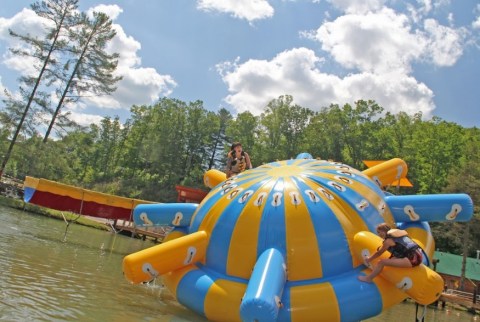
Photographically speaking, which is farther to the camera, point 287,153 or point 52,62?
point 287,153

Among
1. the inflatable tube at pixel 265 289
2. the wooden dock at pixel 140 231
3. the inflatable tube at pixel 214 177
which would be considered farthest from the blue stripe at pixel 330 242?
the wooden dock at pixel 140 231

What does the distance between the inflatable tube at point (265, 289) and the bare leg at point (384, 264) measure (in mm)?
1066

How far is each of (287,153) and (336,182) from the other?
4031 centimetres

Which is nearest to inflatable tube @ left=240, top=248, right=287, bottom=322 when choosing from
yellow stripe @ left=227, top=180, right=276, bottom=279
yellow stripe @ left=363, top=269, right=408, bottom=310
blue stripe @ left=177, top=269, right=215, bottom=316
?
yellow stripe @ left=227, top=180, right=276, bottom=279

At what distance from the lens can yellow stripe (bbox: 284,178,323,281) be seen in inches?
229

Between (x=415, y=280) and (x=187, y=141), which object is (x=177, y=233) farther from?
(x=187, y=141)

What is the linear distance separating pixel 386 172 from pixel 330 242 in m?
2.75

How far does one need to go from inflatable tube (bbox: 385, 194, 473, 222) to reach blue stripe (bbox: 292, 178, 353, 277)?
1.39 m

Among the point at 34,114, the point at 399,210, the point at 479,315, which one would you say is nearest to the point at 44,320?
the point at 399,210

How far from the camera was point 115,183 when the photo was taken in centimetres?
5472

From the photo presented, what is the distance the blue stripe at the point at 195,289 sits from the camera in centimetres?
607

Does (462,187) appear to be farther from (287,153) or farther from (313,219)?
(313,219)

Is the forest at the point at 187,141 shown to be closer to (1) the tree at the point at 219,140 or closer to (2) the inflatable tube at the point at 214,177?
(1) the tree at the point at 219,140

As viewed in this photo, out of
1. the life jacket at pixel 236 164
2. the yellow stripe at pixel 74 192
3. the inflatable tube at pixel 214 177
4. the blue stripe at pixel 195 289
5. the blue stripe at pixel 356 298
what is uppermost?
the life jacket at pixel 236 164
